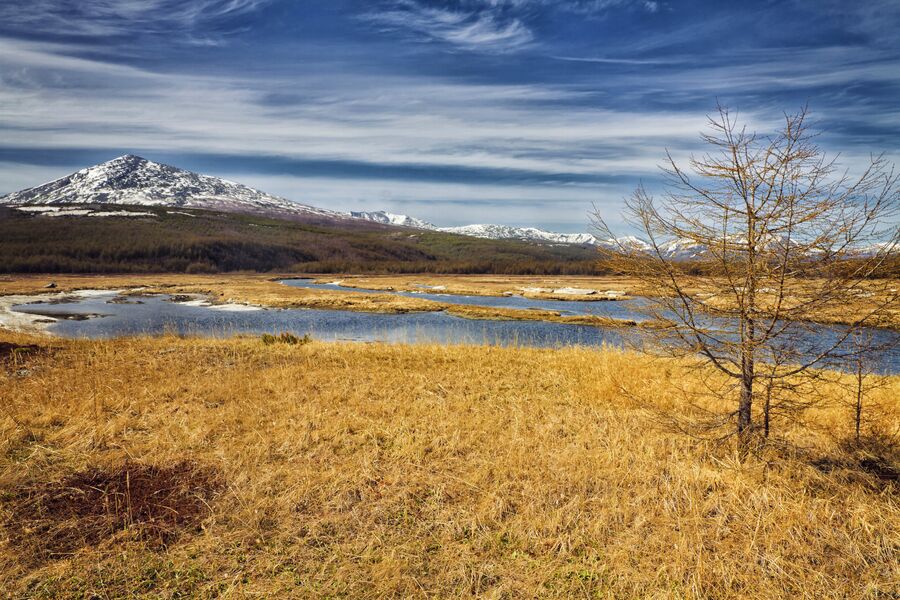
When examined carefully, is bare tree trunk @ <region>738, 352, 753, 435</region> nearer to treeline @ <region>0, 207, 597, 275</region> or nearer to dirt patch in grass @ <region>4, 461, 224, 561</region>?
dirt patch in grass @ <region>4, 461, 224, 561</region>

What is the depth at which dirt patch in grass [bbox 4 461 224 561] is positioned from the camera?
5.13 meters

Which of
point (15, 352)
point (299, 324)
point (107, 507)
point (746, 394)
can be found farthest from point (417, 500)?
point (299, 324)

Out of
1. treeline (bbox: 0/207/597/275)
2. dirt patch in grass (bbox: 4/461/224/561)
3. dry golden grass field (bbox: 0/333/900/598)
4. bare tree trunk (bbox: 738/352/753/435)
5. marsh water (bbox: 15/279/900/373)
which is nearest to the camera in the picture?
dry golden grass field (bbox: 0/333/900/598)

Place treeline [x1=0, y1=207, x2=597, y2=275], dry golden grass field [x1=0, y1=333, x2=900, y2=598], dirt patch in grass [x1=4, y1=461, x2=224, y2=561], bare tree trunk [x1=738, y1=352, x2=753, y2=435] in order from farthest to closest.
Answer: treeline [x1=0, y1=207, x2=597, y2=275]
bare tree trunk [x1=738, y1=352, x2=753, y2=435]
dirt patch in grass [x1=4, y1=461, x2=224, y2=561]
dry golden grass field [x1=0, y1=333, x2=900, y2=598]

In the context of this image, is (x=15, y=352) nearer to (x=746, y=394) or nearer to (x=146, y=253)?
(x=746, y=394)

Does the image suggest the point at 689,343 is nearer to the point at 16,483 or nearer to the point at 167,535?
the point at 167,535

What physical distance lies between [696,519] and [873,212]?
4.49 metres

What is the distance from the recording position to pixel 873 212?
6.00m

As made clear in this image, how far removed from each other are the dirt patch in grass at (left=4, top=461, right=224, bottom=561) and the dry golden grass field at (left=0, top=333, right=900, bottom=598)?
0.09 feet

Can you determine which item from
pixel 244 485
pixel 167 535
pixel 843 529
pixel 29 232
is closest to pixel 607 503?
pixel 843 529

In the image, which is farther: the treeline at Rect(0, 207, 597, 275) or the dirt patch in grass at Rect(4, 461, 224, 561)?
the treeline at Rect(0, 207, 597, 275)

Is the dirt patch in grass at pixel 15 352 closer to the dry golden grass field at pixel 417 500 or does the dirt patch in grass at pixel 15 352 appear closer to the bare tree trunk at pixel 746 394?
the dry golden grass field at pixel 417 500

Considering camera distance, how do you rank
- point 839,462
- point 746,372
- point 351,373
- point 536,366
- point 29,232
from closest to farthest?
point 746,372
point 839,462
point 351,373
point 536,366
point 29,232

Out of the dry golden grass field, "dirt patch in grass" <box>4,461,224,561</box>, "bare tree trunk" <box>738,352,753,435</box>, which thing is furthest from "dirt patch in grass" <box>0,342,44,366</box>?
"bare tree trunk" <box>738,352,753,435</box>
